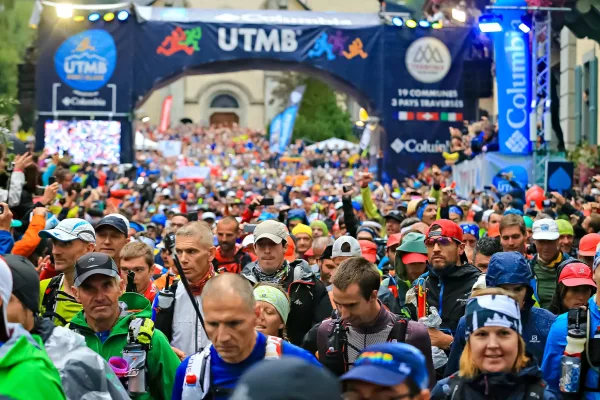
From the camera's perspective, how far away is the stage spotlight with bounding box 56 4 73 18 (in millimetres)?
32781

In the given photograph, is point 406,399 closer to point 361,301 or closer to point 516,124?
point 361,301

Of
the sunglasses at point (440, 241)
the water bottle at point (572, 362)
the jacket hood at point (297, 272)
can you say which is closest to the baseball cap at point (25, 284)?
the water bottle at point (572, 362)

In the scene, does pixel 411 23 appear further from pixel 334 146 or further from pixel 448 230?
pixel 448 230

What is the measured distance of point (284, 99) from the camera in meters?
82.0

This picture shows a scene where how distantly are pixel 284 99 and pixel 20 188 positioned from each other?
7097cm

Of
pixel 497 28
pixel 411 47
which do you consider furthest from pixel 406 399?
pixel 411 47

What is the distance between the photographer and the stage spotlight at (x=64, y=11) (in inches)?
1291

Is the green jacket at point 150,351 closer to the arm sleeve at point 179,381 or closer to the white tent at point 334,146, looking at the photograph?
the arm sleeve at point 179,381

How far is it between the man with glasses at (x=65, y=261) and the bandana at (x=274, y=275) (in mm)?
1182

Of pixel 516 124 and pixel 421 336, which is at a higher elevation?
pixel 516 124

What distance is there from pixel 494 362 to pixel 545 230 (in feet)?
15.5

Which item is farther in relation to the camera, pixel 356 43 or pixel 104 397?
pixel 356 43

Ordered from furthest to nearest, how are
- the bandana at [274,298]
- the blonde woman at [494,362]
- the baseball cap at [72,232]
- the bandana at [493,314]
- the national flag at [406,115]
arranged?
the national flag at [406,115]
the baseball cap at [72,232]
the bandana at [274,298]
the bandana at [493,314]
the blonde woman at [494,362]

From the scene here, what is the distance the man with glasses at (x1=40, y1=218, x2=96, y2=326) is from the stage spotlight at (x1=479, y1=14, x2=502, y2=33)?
1660 cm
